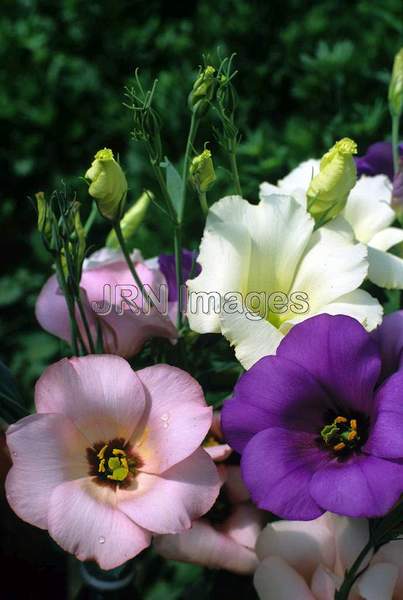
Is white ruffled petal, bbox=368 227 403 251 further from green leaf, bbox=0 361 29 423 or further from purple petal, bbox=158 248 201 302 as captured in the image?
green leaf, bbox=0 361 29 423

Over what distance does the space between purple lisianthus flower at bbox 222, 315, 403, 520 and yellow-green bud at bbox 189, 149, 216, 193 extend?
113 millimetres

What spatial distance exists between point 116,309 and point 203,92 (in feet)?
0.49

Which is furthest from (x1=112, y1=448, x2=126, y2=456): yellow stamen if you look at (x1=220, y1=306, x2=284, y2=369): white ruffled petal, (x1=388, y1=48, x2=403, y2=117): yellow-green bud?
(x1=388, y1=48, x2=403, y2=117): yellow-green bud

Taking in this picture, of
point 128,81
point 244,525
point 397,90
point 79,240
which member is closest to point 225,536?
point 244,525

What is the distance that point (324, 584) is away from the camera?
56 centimetres

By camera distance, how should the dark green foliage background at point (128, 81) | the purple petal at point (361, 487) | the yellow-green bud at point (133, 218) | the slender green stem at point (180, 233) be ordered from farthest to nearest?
the dark green foliage background at point (128, 81), the yellow-green bud at point (133, 218), the slender green stem at point (180, 233), the purple petal at point (361, 487)

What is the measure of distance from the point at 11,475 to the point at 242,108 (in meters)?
0.99

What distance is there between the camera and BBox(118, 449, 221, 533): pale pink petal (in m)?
0.49

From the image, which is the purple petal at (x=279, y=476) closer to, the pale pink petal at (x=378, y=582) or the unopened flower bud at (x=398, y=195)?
the pale pink petal at (x=378, y=582)

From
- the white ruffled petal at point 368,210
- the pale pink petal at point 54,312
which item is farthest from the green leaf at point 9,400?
the white ruffled petal at point 368,210

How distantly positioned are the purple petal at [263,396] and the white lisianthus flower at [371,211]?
10 cm

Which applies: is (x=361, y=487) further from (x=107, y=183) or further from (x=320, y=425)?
(x=107, y=183)

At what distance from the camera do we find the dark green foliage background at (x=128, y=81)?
1.30 m

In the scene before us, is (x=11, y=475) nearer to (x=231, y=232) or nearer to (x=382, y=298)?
(x=231, y=232)
